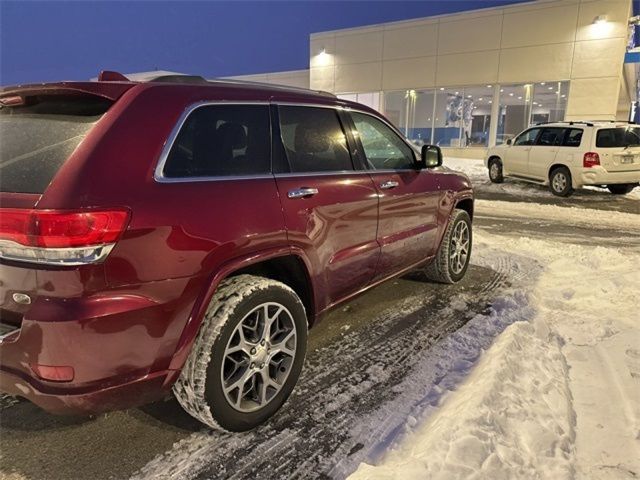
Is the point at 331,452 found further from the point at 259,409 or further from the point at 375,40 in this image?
the point at 375,40

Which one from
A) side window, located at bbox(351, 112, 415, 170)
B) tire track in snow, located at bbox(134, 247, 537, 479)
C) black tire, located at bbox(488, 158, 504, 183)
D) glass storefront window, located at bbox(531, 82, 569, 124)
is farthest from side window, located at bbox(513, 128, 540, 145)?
side window, located at bbox(351, 112, 415, 170)

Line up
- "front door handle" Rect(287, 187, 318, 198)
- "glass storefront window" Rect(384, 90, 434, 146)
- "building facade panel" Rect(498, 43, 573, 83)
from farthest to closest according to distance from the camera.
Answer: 1. "glass storefront window" Rect(384, 90, 434, 146)
2. "building facade panel" Rect(498, 43, 573, 83)
3. "front door handle" Rect(287, 187, 318, 198)

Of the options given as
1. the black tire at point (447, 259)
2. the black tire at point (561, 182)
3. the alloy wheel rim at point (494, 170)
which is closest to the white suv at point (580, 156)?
the black tire at point (561, 182)

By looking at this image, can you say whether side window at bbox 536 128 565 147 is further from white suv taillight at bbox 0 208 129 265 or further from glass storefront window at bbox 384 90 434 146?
white suv taillight at bbox 0 208 129 265

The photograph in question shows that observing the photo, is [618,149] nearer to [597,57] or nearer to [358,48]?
[597,57]

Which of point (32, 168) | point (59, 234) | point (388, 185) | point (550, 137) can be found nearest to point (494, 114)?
point (550, 137)

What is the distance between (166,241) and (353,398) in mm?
1547

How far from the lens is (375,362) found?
11.3 ft

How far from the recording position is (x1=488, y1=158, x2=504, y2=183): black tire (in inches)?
571

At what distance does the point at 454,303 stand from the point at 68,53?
214m

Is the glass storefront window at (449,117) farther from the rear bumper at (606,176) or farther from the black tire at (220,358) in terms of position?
the black tire at (220,358)

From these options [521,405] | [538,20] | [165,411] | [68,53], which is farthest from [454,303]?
[68,53]

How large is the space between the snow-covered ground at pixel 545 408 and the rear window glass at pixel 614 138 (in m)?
7.95

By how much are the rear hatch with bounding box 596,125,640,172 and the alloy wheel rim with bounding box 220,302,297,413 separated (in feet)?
36.2
